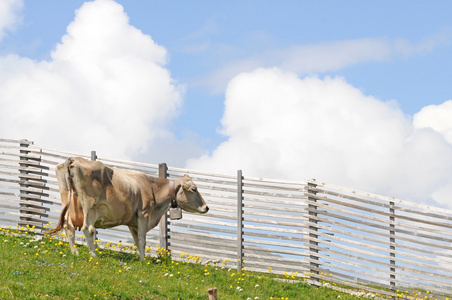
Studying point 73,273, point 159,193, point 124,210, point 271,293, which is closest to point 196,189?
point 159,193

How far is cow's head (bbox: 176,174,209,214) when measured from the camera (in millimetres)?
16203

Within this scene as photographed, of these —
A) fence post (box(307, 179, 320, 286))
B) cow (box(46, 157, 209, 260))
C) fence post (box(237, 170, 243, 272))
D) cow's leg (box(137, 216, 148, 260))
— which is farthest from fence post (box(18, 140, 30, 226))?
fence post (box(307, 179, 320, 286))

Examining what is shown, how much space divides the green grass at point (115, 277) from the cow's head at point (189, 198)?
1251mm

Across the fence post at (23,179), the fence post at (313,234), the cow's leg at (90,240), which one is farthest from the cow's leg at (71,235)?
the fence post at (313,234)

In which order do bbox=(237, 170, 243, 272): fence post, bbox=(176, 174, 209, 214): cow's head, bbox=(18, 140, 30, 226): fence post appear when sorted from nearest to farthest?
bbox=(176, 174, 209, 214): cow's head, bbox=(237, 170, 243, 272): fence post, bbox=(18, 140, 30, 226): fence post

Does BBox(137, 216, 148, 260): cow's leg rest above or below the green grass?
above

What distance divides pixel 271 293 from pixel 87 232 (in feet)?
13.3

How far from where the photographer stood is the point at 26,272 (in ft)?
39.1

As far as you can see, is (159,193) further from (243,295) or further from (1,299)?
(1,299)

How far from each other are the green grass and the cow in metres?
0.65

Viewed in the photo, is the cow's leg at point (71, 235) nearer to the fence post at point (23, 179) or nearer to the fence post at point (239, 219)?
the fence post at point (239, 219)

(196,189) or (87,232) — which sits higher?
(196,189)

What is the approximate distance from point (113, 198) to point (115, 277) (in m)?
2.80

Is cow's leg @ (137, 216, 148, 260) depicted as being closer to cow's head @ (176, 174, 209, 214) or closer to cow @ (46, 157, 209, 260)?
cow @ (46, 157, 209, 260)
